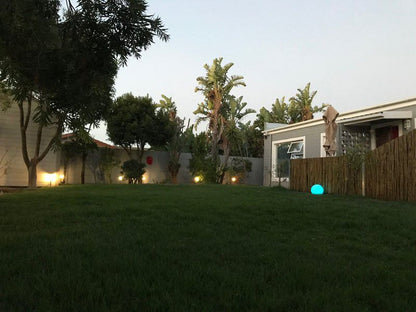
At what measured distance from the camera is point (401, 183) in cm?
754

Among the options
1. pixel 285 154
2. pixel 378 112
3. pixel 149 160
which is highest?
pixel 378 112

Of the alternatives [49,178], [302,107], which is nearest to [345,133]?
[49,178]

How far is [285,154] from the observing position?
1731cm

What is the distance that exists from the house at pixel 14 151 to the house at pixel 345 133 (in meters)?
10.8

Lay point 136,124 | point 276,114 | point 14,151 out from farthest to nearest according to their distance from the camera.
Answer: point 276,114
point 136,124
point 14,151

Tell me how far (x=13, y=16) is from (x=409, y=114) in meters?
11.5

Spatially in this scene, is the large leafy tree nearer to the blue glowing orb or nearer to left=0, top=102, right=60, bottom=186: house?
the blue glowing orb

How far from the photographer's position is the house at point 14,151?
45.9ft

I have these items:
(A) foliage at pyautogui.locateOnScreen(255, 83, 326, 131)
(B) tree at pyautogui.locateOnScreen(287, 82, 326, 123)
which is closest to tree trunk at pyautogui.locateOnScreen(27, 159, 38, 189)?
(A) foliage at pyautogui.locateOnScreen(255, 83, 326, 131)

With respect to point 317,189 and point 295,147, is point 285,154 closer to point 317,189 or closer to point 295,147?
point 295,147

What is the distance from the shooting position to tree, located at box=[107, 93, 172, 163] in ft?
52.7

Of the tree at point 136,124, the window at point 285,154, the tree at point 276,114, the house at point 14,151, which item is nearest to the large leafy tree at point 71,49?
the window at point 285,154

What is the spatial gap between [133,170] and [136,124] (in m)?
2.29

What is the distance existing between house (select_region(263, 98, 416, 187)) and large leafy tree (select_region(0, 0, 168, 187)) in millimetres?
7387
